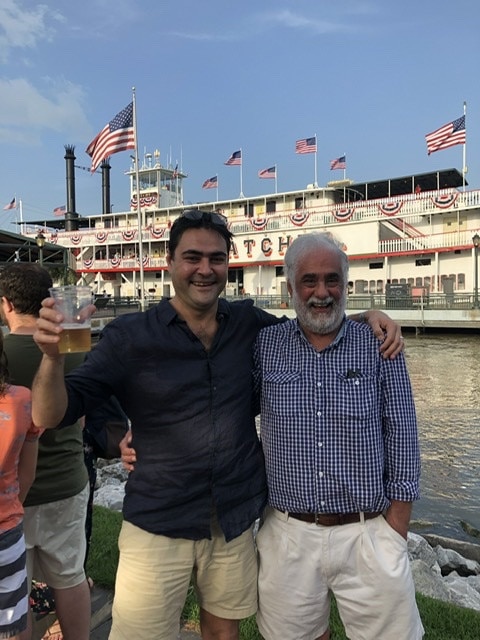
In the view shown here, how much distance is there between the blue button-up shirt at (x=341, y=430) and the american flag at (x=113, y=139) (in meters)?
21.3

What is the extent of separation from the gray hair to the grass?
1954mm

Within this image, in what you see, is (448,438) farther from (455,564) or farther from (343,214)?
(343,214)

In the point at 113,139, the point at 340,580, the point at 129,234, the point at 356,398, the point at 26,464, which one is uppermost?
the point at 113,139

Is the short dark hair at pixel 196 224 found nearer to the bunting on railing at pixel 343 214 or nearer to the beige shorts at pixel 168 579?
the beige shorts at pixel 168 579

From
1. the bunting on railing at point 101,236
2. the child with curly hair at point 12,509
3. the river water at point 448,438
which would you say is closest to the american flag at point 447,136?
the river water at point 448,438

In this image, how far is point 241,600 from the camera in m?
2.13

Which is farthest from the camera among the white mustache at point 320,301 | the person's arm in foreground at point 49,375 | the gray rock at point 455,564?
the gray rock at point 455,564

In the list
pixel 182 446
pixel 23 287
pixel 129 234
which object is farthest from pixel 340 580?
pixel 129 234

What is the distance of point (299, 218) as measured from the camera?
3147 cm

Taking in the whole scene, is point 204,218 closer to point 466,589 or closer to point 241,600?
point 241,600

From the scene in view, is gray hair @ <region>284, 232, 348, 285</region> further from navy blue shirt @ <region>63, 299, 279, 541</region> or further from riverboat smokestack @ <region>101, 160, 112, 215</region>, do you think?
riverboat smokestack @ <region>101, 160, 112, 215</region>

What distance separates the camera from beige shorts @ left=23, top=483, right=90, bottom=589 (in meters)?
2.31

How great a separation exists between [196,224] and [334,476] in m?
1.21

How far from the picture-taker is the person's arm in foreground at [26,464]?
2.01 meters
